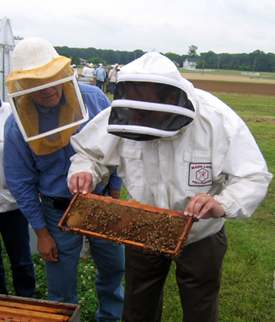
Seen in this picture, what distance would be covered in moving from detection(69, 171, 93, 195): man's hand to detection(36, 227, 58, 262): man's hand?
25.2 inches

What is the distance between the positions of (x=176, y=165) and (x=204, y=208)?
1.14 ft

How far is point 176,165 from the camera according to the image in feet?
6.38

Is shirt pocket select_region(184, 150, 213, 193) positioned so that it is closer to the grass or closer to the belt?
the belt

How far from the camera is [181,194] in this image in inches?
78.0

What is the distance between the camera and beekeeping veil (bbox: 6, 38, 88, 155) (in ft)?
6.87

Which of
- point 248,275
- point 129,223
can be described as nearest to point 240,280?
point 248,275

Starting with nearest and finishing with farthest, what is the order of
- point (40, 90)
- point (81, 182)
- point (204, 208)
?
1. point (204, 208)
2. point (81, 182)
3. point (40, 90)

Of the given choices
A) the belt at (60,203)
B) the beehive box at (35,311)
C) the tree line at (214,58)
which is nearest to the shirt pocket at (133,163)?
the belt at (60,203)

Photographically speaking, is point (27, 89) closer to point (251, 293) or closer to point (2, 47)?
point (251, 293)

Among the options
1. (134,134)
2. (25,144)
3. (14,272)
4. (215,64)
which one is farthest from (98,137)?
(215,64)

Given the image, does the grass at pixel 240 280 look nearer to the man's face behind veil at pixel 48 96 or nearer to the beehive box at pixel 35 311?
the beehive box at pixel 35 311

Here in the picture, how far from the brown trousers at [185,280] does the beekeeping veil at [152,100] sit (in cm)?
85

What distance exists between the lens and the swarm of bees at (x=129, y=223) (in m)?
1.87

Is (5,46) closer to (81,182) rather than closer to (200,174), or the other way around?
(81,182)
